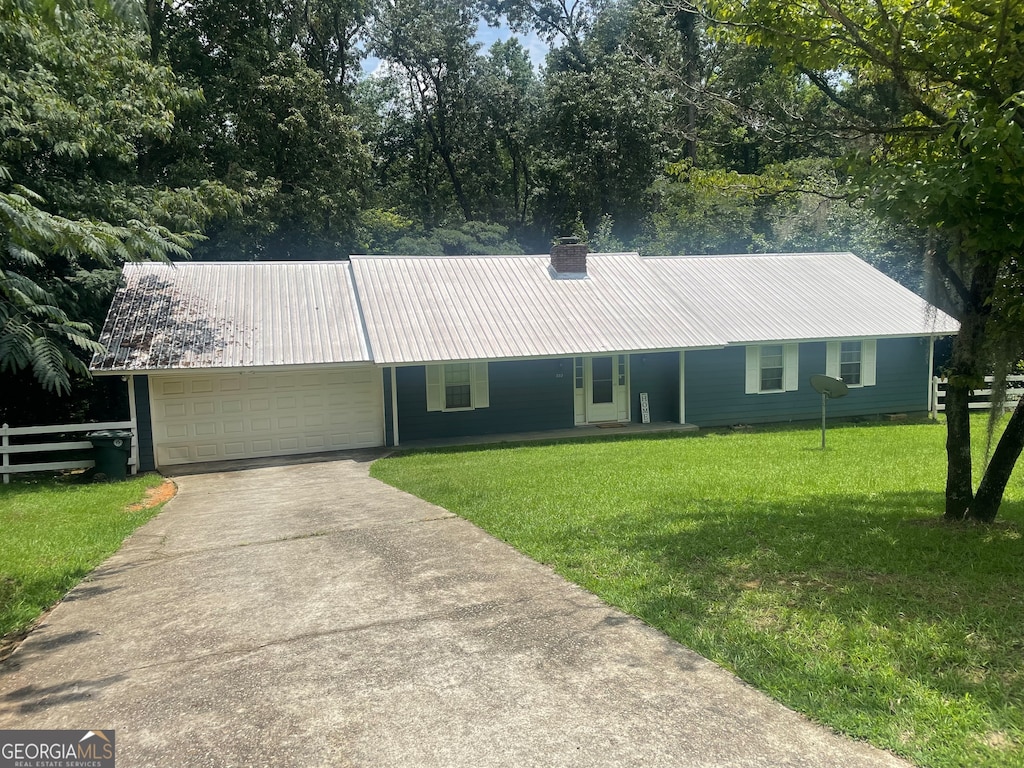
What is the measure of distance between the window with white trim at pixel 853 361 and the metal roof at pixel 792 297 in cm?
53

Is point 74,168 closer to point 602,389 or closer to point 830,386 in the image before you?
point 602,389

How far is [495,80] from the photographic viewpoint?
35.2m

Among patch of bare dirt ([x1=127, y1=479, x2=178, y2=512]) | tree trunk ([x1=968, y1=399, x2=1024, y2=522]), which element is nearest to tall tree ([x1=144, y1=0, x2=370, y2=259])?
patch of bare dirt ([x1=127, y1=479, x2=178, y2=512])

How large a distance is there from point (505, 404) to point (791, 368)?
7.37 m

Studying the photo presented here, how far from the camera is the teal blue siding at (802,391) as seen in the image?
1761cm

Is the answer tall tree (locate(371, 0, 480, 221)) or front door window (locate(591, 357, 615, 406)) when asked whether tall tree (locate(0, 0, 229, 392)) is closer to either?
front door window (locate(591, 357, 615, 406))

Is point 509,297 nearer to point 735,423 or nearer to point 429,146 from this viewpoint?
point 735,423

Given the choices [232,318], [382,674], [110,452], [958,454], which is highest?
[232,318]

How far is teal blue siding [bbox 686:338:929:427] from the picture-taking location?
693 inches

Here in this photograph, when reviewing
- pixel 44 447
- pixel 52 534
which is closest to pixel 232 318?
pixel 44 447

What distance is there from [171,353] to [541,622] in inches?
453

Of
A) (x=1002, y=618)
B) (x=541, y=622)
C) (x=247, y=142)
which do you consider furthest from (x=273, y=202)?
(x=1002, y=618)

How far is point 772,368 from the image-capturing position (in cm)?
1812

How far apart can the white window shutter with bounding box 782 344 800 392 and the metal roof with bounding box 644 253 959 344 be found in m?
0.56
